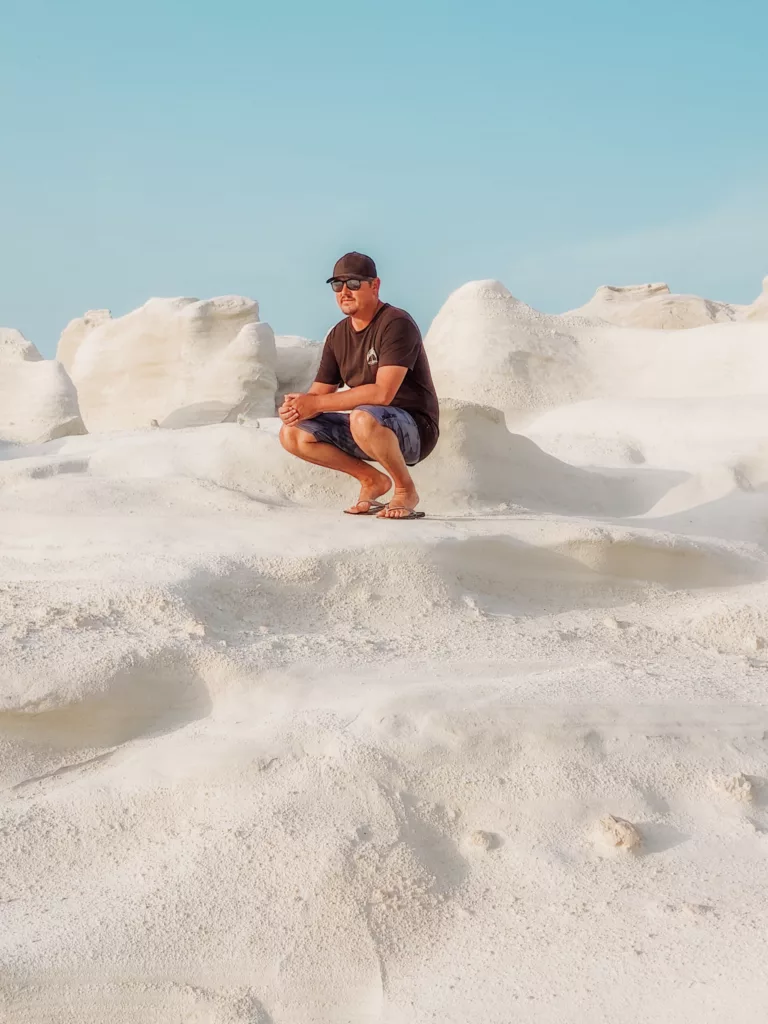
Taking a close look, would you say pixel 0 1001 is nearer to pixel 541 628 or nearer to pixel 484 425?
pixel 541 628

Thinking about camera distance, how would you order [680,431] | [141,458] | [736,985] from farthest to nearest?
[680,431], [141,458], [736,985]

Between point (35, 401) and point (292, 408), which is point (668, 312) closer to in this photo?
point (35, 401)

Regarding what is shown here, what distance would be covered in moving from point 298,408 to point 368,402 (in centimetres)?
28

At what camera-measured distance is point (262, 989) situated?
82.4 inches

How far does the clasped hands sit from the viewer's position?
173 inches

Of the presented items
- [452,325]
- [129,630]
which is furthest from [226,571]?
[452,325]

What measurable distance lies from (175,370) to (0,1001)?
43.4ft

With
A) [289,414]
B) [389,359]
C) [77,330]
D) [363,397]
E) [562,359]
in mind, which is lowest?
[77,330]

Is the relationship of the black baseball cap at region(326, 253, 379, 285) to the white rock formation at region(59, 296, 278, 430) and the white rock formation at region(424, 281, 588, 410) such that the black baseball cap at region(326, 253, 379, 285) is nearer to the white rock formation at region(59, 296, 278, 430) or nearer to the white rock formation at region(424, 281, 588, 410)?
the white rock formation at region(424, 281, 588, 410)

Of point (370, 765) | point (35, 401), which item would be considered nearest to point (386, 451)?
point (370, 765)

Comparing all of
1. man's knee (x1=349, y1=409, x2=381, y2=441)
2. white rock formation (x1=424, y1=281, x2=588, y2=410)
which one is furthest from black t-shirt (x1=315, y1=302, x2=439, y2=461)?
white rock formation (x1=424, y1=281, x2=588, y2=410)

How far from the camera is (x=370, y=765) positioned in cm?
266

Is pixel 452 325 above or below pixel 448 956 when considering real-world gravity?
below

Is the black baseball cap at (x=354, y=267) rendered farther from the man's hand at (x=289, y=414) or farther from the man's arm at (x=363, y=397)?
the man's hand at (x=289, y=414)
